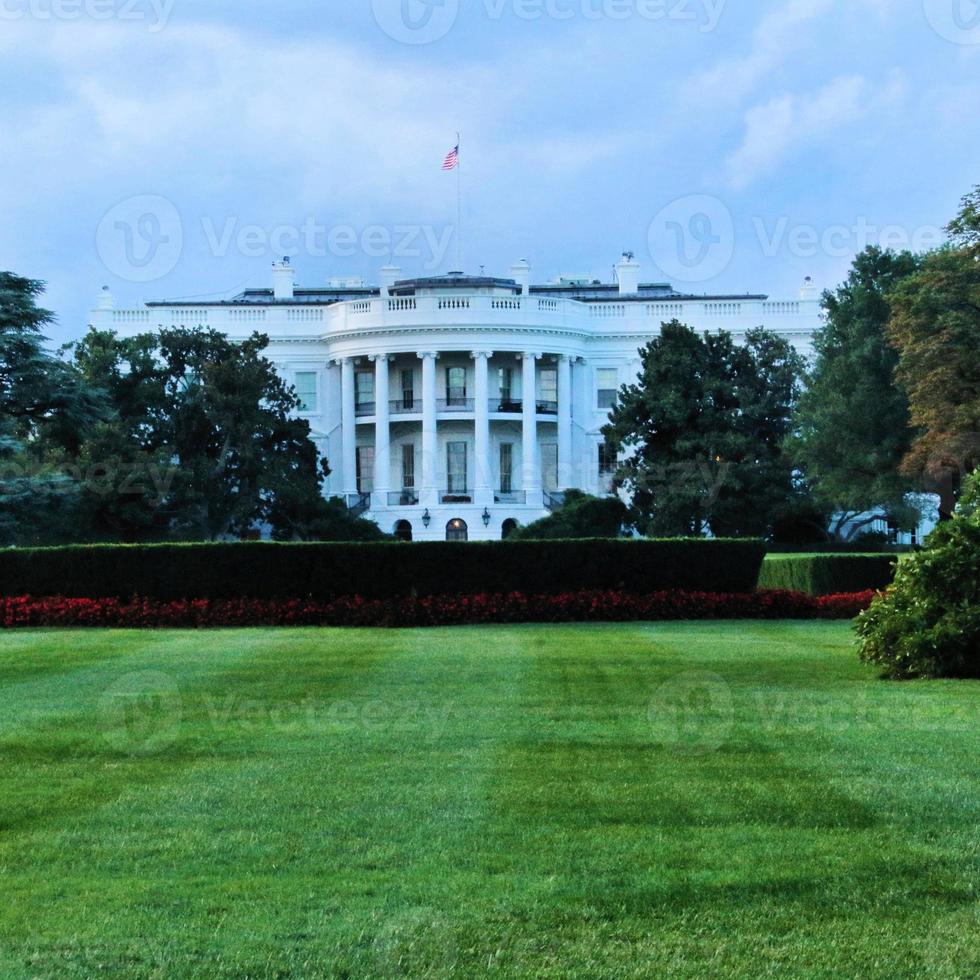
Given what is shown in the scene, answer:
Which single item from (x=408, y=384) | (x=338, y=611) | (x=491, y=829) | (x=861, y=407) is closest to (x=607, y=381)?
(x=408, y=384)

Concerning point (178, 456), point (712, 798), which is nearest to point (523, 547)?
point (712, 798)

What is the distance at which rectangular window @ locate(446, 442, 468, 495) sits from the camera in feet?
236

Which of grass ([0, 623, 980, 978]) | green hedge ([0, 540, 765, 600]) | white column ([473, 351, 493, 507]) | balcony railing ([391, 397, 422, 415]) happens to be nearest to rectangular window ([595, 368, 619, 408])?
white column ([473, 351, 493, 507])

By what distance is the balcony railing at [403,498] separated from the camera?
7006 centimetres

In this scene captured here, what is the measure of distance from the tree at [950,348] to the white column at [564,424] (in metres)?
30.9

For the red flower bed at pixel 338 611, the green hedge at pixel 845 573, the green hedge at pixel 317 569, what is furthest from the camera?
the green hedge at pixel 845 573

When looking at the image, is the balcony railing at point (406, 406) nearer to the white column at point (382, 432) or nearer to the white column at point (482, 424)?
the white column at point (382, 432)

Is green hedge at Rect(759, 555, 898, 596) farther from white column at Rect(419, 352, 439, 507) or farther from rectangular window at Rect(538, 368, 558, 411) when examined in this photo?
rectangular window at Rect(538, 368, 558, 411)

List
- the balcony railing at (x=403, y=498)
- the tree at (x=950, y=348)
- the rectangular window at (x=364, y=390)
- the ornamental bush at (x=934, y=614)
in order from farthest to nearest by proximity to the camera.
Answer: the rectangular window at (x=364, y=390) < the balcony railing at (x=403, y=498) < the tree at (x=950, y=348) < the ornamental bush at (x=934, y=614)

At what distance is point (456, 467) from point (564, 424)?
5.32m

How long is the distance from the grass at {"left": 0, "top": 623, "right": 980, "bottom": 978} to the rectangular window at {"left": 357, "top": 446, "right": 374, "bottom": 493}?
58.6m

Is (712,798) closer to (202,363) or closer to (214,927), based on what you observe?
(214,927)

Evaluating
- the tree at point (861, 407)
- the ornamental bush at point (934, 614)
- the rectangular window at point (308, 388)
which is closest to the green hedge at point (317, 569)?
the ornamental bush at point (934, 614)

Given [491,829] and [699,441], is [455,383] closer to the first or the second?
[699,441]
